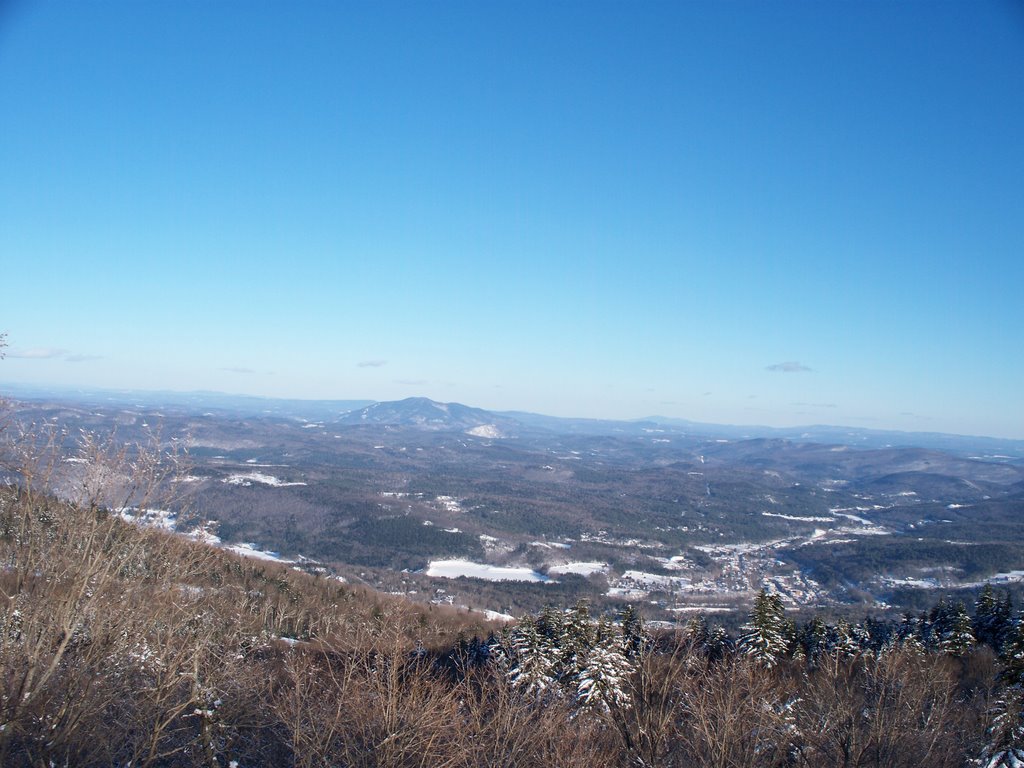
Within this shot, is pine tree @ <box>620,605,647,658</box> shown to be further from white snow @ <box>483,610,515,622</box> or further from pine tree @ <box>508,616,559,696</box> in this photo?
white snow @ <box>483,610,515,622</box>

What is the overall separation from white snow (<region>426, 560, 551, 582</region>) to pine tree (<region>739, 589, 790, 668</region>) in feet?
294

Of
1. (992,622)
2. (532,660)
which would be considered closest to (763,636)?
(532,660)

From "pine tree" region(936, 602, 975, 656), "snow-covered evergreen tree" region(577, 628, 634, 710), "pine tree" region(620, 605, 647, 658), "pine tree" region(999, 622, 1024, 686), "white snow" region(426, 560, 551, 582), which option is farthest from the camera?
"white snow" region(426, 560, 551, 582)

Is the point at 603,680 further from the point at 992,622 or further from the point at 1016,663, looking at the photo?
the point at 992,622

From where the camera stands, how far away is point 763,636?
3044 centimetres

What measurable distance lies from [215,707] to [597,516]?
180524 millimetres

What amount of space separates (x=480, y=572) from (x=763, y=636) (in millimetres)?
99759

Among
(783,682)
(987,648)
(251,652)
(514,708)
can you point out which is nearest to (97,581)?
(514,708)

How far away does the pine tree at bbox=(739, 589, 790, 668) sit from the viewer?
96.7 feet

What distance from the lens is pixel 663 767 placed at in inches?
579

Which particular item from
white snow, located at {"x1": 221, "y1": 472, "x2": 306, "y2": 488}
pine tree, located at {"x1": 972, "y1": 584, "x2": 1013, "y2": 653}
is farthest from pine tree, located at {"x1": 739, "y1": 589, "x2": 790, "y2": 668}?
white snow, located at {"x1": 221, "y1": 472, "x2": 306, "y2": 488}

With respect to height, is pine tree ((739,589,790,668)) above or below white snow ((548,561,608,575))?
above

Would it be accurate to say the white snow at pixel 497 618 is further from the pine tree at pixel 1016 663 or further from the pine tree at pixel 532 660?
the pine tree at pixel 1016 663

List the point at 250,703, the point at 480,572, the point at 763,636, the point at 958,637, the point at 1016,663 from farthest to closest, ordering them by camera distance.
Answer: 1. the point at 480,572
2. the point at 958,637
3. the point at 763,636
4. the point at 1016,663
5. the point at 250,703
